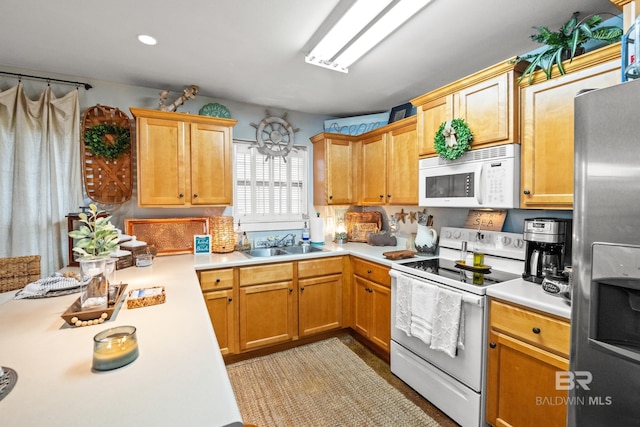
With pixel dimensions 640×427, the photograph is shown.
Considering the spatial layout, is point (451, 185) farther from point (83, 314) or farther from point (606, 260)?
point (83, 314)

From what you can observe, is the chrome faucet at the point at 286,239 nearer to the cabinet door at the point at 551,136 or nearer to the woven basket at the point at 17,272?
the woven basket at the point at 17,272

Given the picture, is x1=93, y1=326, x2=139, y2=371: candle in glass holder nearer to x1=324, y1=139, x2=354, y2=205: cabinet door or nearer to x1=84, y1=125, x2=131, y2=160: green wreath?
x1=84, y1=125, x2=131, y2=160: green wreath

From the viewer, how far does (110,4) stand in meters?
1.61

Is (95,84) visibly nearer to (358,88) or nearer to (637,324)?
(358,88)

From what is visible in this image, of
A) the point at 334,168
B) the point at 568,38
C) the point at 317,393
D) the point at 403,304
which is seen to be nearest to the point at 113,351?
the point at 317,393

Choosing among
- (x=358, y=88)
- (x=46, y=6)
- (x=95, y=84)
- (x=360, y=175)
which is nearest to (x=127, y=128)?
(x=95, y=84)

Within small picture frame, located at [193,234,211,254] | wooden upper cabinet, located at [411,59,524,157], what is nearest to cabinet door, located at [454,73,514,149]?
wooden upper cabinet, located at [411,59,524,157]

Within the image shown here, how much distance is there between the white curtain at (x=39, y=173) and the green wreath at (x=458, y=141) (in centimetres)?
306

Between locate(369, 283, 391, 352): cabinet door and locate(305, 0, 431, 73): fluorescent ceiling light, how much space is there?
1.88 m

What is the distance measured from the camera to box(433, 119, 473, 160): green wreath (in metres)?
2.07

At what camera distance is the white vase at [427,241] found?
2738 mm

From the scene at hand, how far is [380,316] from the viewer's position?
8.56ft

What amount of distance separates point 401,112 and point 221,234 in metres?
2.29

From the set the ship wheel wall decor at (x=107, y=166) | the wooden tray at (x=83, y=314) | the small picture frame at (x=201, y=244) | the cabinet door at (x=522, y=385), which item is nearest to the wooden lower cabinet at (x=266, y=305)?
the small picture frame at (x=201, y=244)
